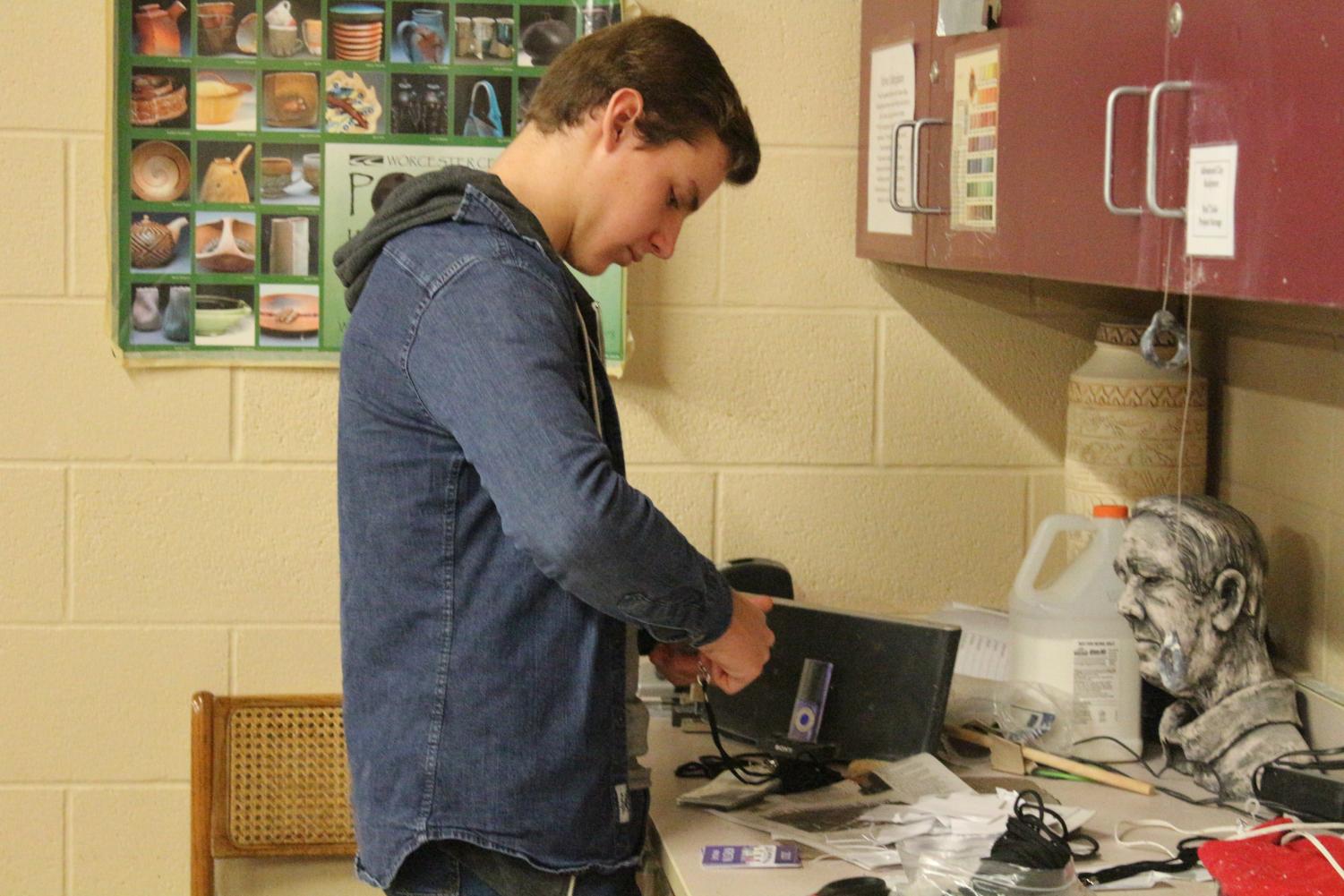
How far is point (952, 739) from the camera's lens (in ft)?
6.57

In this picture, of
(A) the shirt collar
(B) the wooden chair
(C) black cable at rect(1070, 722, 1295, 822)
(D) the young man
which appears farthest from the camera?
(B) the wooden chair

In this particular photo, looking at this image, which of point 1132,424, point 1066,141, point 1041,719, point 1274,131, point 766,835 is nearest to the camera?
point 1274,131

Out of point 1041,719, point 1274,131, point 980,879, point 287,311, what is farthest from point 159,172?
point 1274,131

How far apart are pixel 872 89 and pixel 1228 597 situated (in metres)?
0.96

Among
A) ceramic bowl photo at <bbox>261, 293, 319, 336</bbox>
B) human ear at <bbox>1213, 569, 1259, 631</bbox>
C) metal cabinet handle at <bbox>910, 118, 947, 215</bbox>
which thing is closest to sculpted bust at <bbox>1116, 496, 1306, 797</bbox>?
human ear at <bbox>1213, 569, 1259, 631</bbox>

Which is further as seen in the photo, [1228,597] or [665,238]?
[1228,597]

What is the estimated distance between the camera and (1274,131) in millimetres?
1153

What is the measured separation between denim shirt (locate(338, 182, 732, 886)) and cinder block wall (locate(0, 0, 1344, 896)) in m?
0.95

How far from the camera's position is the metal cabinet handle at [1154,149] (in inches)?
50.9

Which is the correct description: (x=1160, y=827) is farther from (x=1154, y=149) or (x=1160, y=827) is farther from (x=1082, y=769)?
(x=1154, y=149)

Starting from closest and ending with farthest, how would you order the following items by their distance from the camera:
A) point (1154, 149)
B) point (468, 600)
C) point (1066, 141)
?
1. point (1154, 149)
2. point (468, 600)
3. point (1066, 141)

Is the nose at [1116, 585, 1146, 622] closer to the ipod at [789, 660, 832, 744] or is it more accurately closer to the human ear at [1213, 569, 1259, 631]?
the human ear at [1213, 569, 1259, 631]

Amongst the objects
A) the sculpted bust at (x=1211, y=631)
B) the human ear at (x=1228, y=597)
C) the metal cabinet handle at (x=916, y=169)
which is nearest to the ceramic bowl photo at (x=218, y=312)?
the metal cabinet handle at (x=916, y=169)

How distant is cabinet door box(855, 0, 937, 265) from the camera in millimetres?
2090
